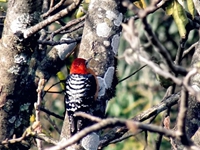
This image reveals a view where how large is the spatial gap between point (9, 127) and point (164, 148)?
5.92 metres

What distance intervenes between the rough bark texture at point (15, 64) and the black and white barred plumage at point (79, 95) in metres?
0.30

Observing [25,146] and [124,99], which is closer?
[25,146]

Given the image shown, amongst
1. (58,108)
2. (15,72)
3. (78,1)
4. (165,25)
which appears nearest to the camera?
(78,1)

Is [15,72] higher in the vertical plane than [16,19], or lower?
lower

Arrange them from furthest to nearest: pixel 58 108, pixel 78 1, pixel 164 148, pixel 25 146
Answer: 1. pixel 58 108
2. pixel 164 148
3. pixel 25 146
4. pixel 78 1

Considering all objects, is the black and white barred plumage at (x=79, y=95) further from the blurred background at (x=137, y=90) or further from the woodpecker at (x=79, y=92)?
the blurred background at (x=137, y=90)

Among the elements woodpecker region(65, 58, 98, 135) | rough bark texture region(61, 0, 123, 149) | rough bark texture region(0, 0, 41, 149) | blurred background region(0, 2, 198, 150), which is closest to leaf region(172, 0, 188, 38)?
rough bark texture region(61, 0, 123, 149)

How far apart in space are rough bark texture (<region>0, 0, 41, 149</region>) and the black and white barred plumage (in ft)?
0.99

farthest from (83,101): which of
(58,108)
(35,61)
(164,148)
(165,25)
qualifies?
(165,25)

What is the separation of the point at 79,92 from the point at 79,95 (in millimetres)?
41

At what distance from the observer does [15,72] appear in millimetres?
2896

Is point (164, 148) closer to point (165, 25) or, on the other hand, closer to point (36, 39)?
point (165, 25)

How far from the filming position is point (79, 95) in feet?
11.4

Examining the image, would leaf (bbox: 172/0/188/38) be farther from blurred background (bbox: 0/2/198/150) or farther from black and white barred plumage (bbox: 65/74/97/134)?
blurred background (bbox: 0/2/198/150)
